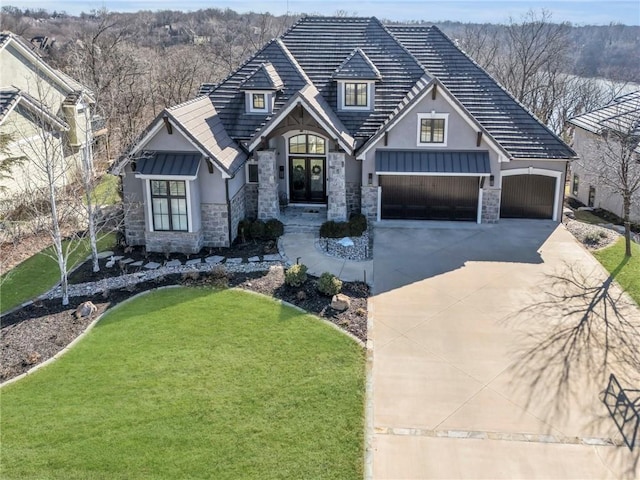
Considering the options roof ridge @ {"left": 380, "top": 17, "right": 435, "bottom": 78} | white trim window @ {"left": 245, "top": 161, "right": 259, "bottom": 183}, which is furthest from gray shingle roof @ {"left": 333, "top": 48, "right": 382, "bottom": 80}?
white trim window @ {"left": 245, "top": 161, "right": 259, "bottom": 183}

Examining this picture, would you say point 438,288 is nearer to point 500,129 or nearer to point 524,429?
point 524,429

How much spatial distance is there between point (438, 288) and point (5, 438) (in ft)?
42.1

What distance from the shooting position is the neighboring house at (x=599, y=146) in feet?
91.4

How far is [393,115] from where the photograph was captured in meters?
24.6

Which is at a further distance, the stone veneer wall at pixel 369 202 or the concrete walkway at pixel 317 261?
the stone veneer wall at pixel 369 202

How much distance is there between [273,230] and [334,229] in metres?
2.48

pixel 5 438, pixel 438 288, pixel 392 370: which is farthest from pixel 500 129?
pixel 5 438

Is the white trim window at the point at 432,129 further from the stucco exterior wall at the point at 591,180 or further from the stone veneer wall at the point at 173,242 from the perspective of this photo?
the stone veneer wall at the point at 173,242

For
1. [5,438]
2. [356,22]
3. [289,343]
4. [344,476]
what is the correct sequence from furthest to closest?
[356,22] → [289,343] → [5,438] → [344,476]

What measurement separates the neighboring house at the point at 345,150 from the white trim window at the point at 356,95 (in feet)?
0.15

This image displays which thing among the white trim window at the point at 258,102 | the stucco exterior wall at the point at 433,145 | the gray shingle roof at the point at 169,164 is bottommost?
the gray shingle roof at the point at 169,164

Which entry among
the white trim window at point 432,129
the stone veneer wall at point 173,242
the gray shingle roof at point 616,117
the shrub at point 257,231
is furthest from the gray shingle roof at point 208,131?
the gray shingle roof at point 616,117

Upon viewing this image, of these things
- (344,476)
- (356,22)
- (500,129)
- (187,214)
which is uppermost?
(356,22)

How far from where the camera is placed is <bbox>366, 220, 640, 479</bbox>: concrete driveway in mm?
11500
